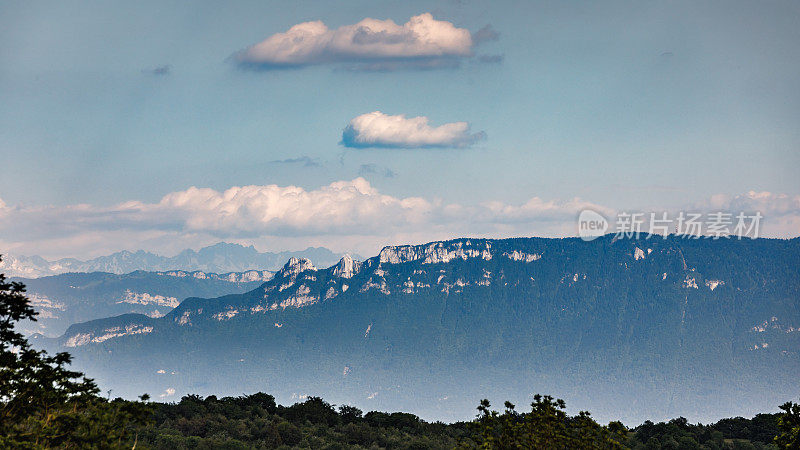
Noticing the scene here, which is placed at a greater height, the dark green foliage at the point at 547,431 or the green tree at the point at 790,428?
the green tree at the point at 790,428

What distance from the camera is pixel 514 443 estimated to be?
42469 millimetres

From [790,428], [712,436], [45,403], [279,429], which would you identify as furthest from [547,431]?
[712,436]

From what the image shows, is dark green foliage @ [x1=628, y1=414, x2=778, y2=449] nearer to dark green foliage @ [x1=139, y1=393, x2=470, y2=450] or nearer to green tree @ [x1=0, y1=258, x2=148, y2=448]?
dark green foliage @ [x1=139, y1=393, x2=470, y2=450]

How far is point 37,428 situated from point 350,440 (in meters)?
47.8

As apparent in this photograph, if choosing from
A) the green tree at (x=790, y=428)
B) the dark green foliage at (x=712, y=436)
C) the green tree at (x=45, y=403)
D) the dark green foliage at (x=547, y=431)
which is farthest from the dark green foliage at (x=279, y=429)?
the green tree at (x=790, y=428)

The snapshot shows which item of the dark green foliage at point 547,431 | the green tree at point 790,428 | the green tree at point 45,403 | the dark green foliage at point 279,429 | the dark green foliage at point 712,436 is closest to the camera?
the green tree at point 45,403

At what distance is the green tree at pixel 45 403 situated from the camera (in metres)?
38.2

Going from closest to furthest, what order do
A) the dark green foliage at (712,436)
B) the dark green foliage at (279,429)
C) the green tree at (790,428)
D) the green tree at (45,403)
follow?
the green tree at (45,403)
the green tree at (790,428)
the dark green foliage at (279,429)
the dark green foliage at (712,436)

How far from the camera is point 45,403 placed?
40438mm

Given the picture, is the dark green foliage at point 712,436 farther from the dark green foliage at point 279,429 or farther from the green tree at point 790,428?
A: the green tree at point 790,428

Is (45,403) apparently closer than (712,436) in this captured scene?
Yes

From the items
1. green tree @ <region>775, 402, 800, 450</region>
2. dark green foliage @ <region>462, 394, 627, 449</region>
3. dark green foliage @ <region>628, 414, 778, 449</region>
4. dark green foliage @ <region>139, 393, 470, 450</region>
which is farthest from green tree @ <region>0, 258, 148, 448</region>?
dark green foliage @ <region>628, 414, 778, 449</region>

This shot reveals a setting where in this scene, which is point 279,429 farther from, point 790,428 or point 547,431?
point 790,428

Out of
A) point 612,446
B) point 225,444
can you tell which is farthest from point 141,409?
point 225,444
